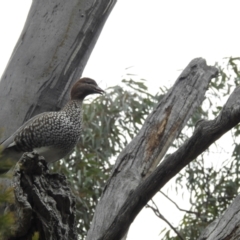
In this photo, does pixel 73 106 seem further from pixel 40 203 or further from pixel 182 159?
pixel 40 203

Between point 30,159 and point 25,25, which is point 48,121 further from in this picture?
point 30,159

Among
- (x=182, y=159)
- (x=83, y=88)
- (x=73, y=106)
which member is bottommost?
(x=182, y=159)

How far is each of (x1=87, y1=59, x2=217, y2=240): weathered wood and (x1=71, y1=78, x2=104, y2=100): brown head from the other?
0.79m

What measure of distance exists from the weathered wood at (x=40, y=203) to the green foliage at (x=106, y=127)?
3416 millimetres

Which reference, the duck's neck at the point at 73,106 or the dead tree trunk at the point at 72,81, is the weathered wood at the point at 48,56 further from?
the duck's neck at the point at 73,106

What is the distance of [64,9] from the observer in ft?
12.4

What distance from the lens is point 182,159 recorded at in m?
2.99

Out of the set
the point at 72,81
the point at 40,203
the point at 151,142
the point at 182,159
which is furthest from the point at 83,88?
the point at 40,203

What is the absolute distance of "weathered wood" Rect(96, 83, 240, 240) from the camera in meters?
2.93

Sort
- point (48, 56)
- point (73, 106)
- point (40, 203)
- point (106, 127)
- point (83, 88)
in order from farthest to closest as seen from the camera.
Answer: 1. point (106, 127)
2. point (83, 88)
3. point (73, 106)
4. point (48, 56)
5. point (40, 203)

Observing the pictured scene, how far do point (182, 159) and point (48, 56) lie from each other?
0.98m

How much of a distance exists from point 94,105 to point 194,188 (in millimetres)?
1111

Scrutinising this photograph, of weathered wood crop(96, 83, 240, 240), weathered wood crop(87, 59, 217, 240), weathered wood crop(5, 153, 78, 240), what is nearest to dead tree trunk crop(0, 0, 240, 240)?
weathered wood crop(87, 59, 217, 240)

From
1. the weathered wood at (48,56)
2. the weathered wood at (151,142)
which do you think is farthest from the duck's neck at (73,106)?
the weathered wood at (151,142)
